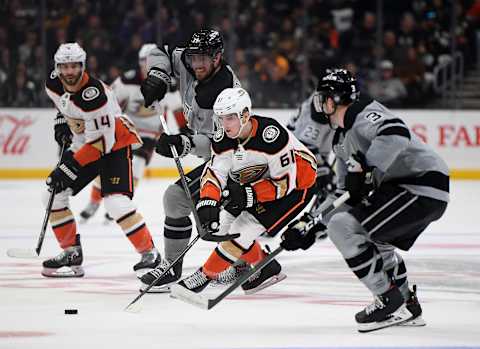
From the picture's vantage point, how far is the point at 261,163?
4660mm

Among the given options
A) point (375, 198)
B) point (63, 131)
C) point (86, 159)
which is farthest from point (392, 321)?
point (63, 131)

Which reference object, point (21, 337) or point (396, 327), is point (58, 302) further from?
point (396, 327)

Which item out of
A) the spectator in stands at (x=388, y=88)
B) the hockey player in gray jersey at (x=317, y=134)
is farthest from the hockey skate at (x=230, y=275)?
the spectator in stands at (x=388, y=88)

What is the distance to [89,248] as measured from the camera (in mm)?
6582

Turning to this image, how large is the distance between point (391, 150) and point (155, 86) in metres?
1.56

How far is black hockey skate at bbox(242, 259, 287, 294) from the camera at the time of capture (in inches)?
199

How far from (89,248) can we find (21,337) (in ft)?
8.42

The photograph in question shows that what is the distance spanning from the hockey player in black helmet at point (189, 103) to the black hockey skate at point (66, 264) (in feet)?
1.98

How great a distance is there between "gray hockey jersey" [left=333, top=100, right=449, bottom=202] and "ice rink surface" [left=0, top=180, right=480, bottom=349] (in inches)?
22.3

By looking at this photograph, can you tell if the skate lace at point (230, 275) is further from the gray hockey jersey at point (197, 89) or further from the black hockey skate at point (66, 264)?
the black hockey skate at point (66, 264)

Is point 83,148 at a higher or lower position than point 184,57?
lower

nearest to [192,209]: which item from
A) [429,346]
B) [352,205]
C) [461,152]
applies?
[352,205]

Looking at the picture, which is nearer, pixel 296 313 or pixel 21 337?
pixel 21 337

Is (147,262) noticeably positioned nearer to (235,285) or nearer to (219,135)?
(219,135)
